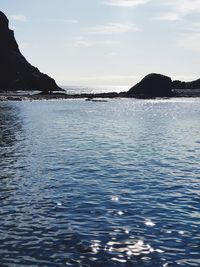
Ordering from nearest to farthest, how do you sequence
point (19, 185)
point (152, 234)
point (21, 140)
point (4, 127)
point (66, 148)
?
point (152, 234), point (19, 185), point (66, 148), point (21, 140), point (4, 127)

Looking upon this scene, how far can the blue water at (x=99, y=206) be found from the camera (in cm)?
1927

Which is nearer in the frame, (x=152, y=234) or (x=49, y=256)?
(x=49, y=256)

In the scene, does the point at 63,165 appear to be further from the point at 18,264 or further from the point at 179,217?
the point at 18,264

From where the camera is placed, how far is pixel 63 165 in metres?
42.0

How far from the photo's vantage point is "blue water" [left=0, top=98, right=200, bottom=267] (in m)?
19.3

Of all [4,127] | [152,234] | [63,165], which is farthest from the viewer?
[4,127]

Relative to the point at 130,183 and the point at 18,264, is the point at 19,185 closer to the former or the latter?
the point at 130,183

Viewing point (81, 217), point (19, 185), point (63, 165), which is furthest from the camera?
point (63, 165)

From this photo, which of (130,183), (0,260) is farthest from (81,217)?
(130,183)

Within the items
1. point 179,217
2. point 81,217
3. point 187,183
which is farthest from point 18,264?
point 187,183

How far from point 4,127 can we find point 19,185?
155 feet

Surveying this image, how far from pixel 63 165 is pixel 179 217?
64.2ft

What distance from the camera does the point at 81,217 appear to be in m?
24.6

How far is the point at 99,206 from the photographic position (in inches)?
1065
